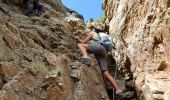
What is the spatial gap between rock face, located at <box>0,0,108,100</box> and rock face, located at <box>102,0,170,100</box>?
176 centimetres

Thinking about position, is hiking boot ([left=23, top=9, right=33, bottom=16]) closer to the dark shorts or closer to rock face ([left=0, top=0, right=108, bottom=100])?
rock face ([left=0, top=0, right=108, bottom=100])

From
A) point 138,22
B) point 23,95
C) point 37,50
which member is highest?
point 138,22

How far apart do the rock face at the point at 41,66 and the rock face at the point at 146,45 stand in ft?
5.78

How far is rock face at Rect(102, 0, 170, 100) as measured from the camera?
13.0 m

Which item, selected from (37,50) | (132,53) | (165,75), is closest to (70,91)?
(37,50)

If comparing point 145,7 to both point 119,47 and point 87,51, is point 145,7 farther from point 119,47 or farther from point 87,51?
point 87,51

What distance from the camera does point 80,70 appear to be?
1225cm

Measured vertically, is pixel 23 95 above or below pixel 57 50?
below

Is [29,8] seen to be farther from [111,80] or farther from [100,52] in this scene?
[111,80]

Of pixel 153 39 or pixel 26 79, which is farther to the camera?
pixel 153 39

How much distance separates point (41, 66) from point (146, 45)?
538 cm

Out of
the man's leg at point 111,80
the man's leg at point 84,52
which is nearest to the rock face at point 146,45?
the man's leg at point 111,80

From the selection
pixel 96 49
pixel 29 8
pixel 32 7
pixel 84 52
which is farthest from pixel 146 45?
pixel 32 7

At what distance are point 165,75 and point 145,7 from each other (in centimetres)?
440
